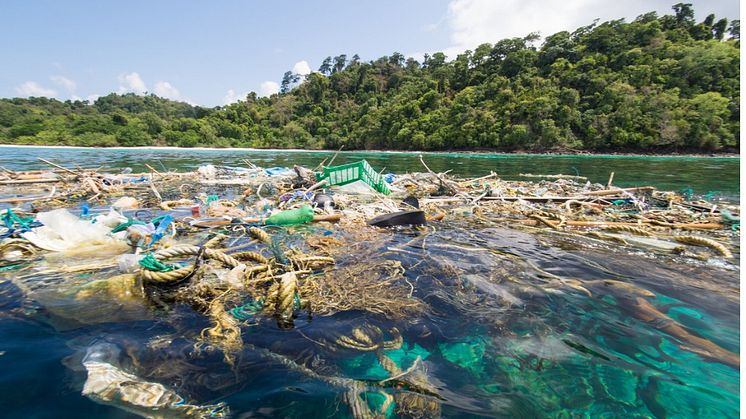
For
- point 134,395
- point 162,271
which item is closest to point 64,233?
point 162,271

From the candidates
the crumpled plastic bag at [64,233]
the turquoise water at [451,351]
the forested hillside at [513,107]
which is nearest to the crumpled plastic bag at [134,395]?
the turquoise water at [451,351]

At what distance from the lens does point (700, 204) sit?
29.1 feet

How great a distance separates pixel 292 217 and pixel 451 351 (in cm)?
498

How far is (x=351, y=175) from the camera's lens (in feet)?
34.1

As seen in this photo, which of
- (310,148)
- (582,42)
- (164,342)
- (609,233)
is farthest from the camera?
(310,148)

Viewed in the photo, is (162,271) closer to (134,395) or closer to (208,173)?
(134,395)

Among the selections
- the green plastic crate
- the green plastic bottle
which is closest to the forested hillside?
the green plastic crate

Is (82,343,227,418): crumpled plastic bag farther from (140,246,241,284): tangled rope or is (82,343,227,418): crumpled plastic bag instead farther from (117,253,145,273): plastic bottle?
(117,253,145,273): plastic bottle

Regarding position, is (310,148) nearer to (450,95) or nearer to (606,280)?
(450,95)

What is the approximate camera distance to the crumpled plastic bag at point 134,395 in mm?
1882

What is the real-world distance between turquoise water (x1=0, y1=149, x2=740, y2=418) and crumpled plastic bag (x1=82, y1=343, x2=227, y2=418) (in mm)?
57

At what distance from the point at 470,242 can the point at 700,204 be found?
8299mm

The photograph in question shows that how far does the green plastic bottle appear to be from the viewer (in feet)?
21.9

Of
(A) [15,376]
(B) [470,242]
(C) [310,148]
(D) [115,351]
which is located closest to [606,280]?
(B) [470,242]
